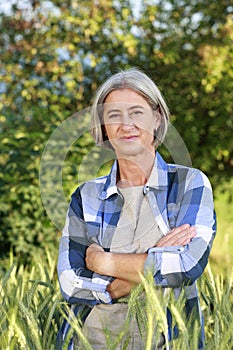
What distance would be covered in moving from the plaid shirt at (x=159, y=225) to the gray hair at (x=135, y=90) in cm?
12

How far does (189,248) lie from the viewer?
6.12ft

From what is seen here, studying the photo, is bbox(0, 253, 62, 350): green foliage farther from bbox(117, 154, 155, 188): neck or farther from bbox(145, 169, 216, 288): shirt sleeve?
bbox(117, 154, 155, 188): neck

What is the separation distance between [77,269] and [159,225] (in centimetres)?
25

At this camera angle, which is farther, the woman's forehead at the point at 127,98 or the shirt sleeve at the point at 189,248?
the woman's forehead at the point at 127,98

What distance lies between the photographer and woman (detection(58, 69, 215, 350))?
1874 mm

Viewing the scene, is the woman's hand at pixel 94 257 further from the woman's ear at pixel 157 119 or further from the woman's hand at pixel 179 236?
the woman's ear at pixel 157 119

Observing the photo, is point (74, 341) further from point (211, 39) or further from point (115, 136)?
point (211, 39)

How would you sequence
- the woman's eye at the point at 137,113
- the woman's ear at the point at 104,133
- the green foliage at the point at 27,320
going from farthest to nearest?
the woman's ear at the point at 104,133
the woman's eye at the point at 137,113
the green foliage at the point at 27,320

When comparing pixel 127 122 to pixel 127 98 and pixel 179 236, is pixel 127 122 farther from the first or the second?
pixel 179 236

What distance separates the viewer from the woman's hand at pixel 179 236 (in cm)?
187

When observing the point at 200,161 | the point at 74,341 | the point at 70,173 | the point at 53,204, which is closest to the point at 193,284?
the point at 74,341

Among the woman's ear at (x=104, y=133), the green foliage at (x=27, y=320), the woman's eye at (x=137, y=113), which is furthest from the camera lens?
the woman's ear at (x=104, y=133)

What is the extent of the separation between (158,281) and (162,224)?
0.54 ft

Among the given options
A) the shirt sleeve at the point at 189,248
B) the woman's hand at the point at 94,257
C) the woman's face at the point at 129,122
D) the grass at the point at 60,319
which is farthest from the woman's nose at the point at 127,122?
the grass at the point at 60,319
